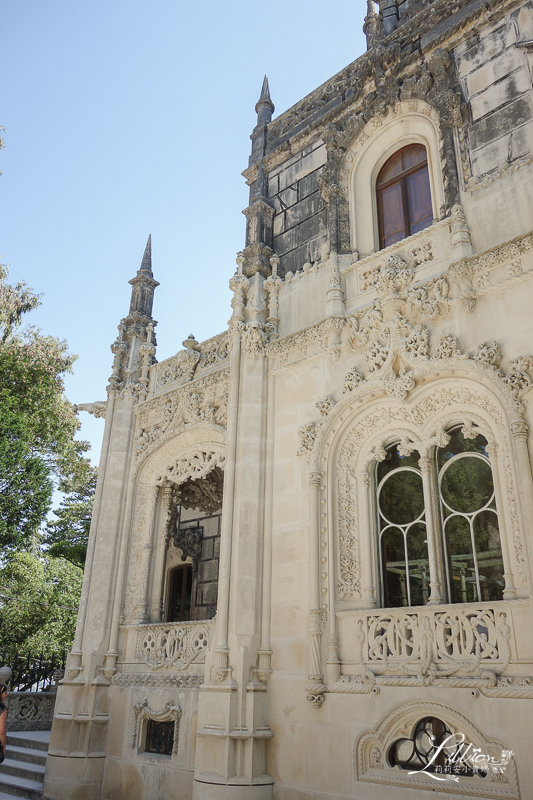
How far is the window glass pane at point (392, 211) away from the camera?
10344mm

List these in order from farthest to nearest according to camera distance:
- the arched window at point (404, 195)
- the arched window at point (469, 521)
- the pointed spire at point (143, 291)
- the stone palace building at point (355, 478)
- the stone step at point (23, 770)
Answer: the pointed spire at point (143, 291) → the stone step at point (23, 770) → the arched window at point (404, 195) → the arched window at point (469, 521) → the stone palace building at point (355, 478)

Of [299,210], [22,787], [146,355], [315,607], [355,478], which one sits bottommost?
[22,787]

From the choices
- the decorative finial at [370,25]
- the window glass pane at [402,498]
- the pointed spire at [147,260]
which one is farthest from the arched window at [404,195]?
the pointed spire at [147,260]

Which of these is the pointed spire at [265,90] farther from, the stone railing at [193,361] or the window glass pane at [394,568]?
the window glass pane at [394,568]

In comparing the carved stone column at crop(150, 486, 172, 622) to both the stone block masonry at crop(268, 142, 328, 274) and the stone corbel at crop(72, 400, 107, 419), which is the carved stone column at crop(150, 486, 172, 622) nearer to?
the stone corbel at crop(72, 400, 107, 419)

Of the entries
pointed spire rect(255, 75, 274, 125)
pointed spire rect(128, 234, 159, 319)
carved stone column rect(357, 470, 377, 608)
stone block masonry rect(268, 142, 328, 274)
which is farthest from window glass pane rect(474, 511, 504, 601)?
pointed spire rect(255, 75, 274, 125)

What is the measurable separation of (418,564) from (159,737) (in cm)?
512

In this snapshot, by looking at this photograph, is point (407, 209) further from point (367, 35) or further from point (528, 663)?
point (528, 663)

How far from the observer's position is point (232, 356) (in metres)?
10.5

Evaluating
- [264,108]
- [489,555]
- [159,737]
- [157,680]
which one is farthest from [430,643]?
[264,108]

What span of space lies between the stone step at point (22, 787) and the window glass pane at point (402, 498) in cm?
713

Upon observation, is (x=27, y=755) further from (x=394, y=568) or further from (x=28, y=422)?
(x=28, y=422)

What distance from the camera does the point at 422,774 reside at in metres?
6.72

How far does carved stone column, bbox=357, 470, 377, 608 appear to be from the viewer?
8.02 metres
